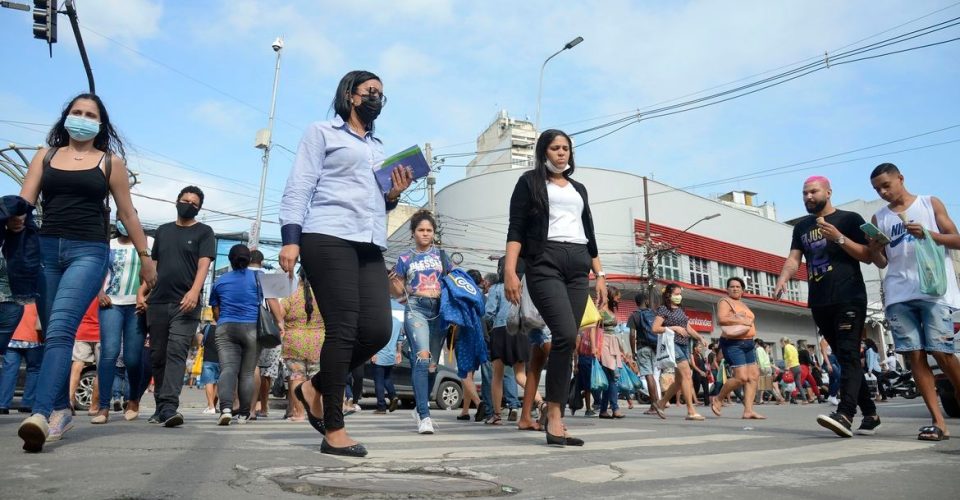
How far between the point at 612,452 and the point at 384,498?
2013 mm

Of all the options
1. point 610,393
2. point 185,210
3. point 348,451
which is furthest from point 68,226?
point 610,393

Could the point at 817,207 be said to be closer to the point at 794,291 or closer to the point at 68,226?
the point at 68,226

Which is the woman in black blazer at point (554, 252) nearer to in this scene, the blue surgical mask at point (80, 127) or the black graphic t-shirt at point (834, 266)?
the black graphic t-shirt at point (834, 266)

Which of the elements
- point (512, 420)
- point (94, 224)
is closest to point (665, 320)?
point (512, 420)

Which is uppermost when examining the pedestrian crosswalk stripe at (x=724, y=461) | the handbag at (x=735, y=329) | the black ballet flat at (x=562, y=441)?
the handbag at (x=735, y=329)

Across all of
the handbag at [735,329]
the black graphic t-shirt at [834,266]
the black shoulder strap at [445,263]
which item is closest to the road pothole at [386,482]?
the black shoulder strap at [445,263]

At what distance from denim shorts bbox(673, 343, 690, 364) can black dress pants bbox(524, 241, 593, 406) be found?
5.08m

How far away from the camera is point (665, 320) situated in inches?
382

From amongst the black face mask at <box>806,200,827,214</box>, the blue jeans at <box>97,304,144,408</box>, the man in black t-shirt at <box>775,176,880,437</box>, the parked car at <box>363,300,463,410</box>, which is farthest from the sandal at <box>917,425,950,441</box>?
the parked car at <box>363,300,463,410</box>

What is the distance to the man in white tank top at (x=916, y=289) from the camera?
528cm

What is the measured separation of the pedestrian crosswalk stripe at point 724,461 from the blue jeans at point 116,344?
15.1ft

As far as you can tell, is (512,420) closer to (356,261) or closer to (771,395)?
(356,261)

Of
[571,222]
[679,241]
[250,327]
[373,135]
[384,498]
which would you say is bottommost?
[384,498]

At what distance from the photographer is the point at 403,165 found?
407 cm
